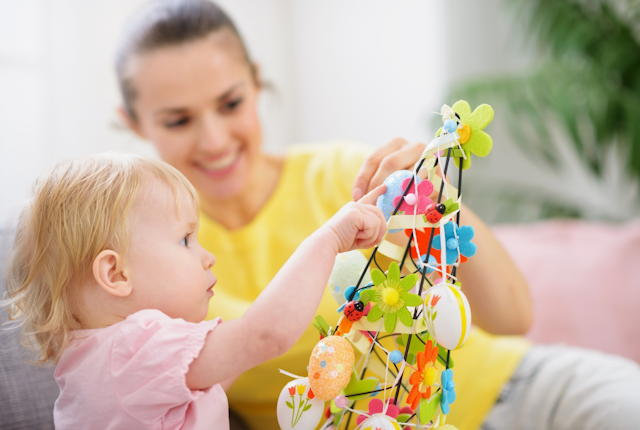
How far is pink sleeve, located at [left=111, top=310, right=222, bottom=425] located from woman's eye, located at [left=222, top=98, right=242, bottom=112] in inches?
21.7

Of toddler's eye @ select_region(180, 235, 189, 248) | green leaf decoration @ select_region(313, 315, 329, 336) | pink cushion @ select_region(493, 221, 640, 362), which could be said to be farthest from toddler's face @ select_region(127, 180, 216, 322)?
pink cushion @ select_region(493, 221, 640, 362)

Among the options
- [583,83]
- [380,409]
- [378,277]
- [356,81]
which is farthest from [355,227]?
[356,81]

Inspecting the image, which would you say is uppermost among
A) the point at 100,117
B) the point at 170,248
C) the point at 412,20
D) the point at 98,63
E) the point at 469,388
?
the point at 412,20

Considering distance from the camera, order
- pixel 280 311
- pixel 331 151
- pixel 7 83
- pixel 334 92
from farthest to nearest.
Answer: pixel 334 92, pixel 7 83, pixel 331 151, pixel 280 311

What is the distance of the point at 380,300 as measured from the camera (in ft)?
1.40

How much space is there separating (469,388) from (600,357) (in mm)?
223

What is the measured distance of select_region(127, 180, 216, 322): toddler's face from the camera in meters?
0.47

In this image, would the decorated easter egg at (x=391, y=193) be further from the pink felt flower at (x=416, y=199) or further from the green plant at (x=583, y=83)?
the green plant at (x=583, y=83)

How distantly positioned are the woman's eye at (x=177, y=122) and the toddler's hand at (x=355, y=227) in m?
0.54

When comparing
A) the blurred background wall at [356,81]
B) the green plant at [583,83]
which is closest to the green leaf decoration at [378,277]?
the blurred background wall at [356,81]

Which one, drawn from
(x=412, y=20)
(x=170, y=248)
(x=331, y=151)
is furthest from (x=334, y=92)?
(x=170, y=248)

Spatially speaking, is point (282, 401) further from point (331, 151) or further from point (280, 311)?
point (331, 151)

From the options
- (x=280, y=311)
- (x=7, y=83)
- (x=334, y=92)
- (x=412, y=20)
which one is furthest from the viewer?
(x=334, y=92)

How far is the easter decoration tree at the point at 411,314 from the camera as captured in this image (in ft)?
1.35
